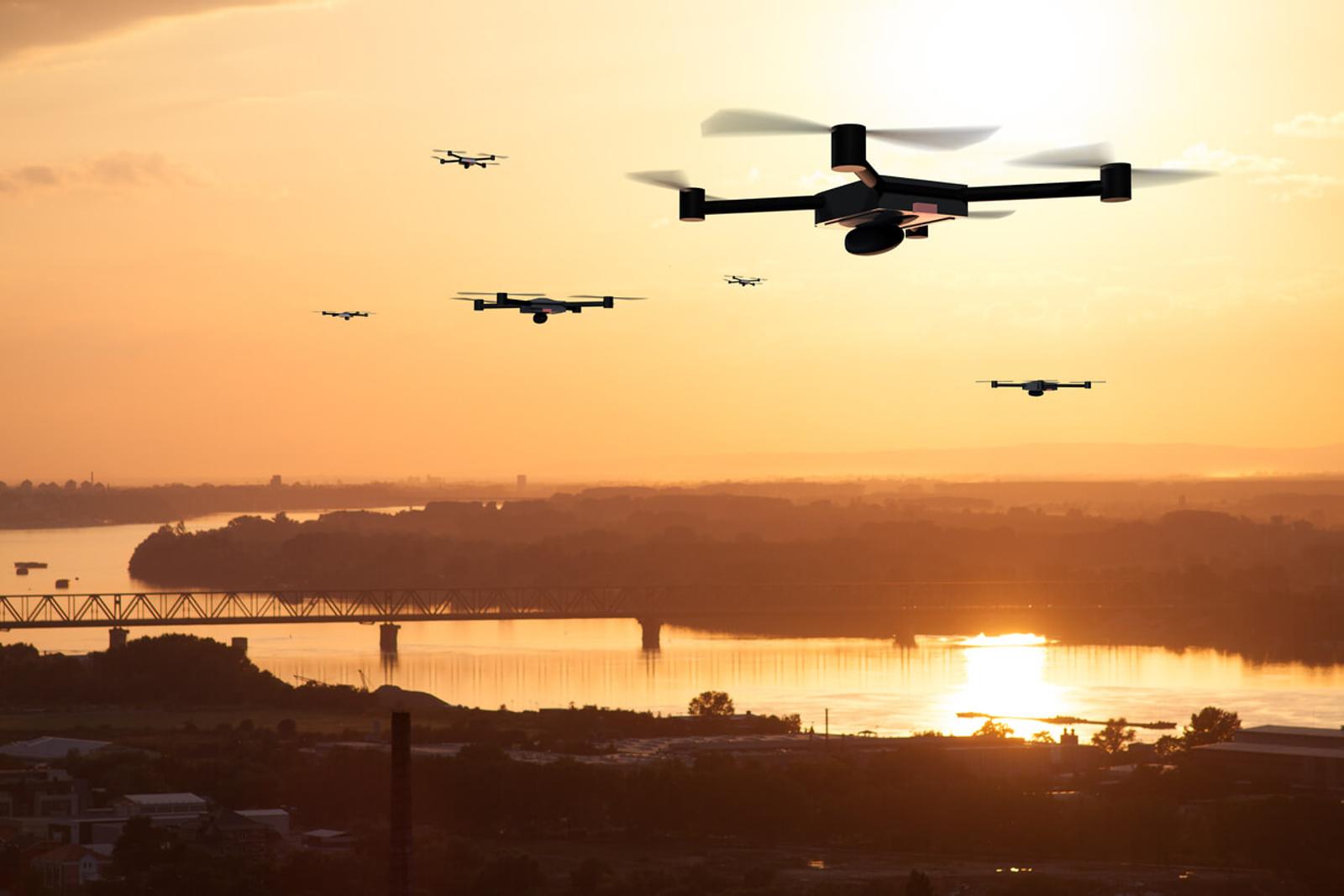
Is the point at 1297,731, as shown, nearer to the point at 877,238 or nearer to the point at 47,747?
the point at 47,747

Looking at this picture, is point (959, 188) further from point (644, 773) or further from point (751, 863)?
point (644, 773)

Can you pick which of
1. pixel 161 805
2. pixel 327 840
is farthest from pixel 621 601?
pixel 327 840

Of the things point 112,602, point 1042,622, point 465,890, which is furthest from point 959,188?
point 112,602

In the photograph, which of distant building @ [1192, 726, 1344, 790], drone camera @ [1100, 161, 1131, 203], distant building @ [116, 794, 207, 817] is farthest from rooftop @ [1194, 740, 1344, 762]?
drone camera @ [1100, 161, 1131, 203]

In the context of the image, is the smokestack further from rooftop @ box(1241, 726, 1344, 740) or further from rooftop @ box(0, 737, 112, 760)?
rooftop @ box(1241, 726, 1344, 740)

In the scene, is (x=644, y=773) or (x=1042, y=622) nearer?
(x=644, y=773)

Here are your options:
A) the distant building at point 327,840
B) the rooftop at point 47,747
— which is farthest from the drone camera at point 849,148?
the rooftop at point 47,747
